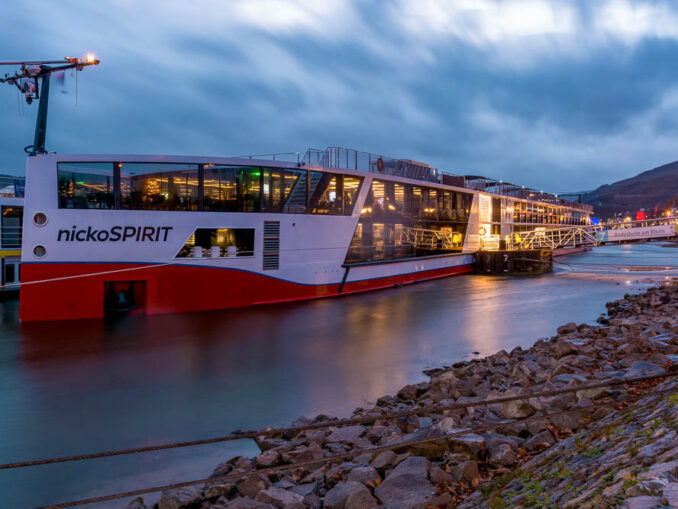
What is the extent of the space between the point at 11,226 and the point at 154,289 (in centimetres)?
894

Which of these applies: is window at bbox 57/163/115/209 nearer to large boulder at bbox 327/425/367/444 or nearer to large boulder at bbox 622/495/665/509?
large boulder at bbox 327/425/367/444

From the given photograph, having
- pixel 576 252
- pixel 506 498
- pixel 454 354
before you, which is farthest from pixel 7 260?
pixel 576 252

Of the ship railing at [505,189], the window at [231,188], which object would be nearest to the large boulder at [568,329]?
the window at [231,188]

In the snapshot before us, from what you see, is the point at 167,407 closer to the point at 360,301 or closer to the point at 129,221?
the point at 129,221

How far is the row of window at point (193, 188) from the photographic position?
14328mm

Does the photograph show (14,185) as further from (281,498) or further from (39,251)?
(281,498)

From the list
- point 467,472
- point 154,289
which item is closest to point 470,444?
point 467,472

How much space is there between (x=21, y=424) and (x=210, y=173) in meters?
10.4

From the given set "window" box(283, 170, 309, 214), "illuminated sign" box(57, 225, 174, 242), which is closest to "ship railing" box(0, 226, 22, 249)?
"illuminated sign" box(57, 225, 174, 242)

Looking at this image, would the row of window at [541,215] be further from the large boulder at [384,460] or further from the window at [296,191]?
the large boulder at [384,460]

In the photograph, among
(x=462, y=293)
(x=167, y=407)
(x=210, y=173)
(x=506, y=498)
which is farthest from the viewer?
(x=462, y=293)

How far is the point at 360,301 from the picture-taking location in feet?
61.4

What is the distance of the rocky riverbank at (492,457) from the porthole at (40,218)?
11486mm

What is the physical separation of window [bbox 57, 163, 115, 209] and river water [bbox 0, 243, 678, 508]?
372 cm
